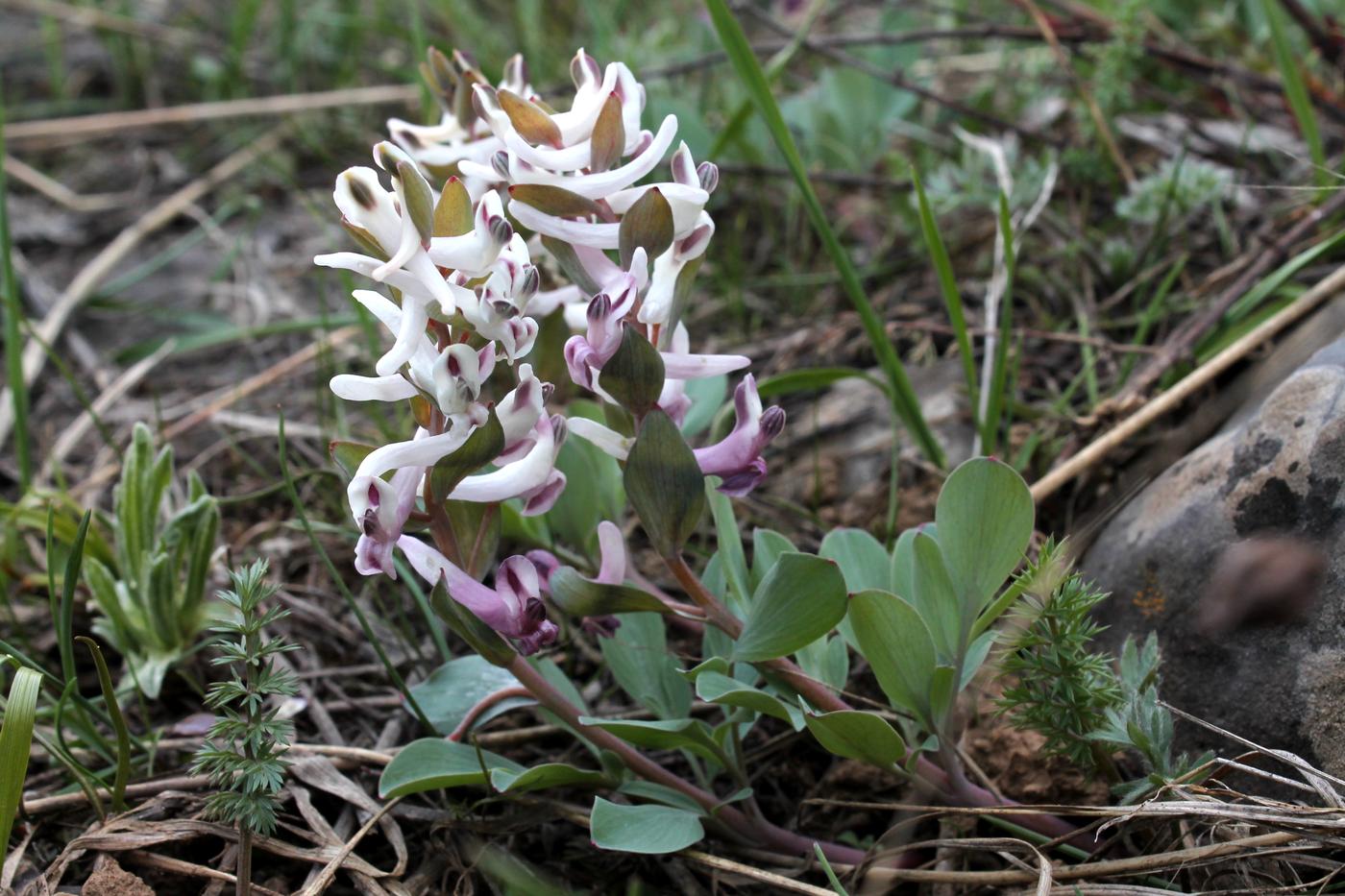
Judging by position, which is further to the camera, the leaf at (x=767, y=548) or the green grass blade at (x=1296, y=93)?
the green grass blade at (x=1296, y=93)

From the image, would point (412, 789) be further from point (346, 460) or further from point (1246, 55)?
point (1246, 55)

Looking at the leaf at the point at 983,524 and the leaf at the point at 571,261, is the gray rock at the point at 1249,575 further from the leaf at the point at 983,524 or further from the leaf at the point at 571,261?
the leaf at the point at 571,261

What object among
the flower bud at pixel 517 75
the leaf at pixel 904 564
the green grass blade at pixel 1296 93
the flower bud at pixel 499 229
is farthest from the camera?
the green grass blade at pixel 1296 93

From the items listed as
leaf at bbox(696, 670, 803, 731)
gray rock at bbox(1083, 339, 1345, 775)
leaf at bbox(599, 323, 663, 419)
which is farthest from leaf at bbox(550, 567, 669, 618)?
gray rock at bbox(1083, 339, 1345, 775)

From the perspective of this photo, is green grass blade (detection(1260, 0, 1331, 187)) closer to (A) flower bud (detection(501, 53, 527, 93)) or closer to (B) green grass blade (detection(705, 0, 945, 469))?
(B) green grass blade (detection(705, 0, 945, 469))

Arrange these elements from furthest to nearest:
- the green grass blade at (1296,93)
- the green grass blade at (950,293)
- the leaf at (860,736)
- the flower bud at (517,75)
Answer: the green grass blade at (1296,93) < the green grass blade at (950,293) < the flower bud at (517,75) < the leaf at (860,736)

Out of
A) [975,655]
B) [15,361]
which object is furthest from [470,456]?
[15,361]

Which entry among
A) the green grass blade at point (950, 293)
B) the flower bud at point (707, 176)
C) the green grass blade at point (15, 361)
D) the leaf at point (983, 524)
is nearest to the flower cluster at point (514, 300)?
the flower bud at point (707, 176)
